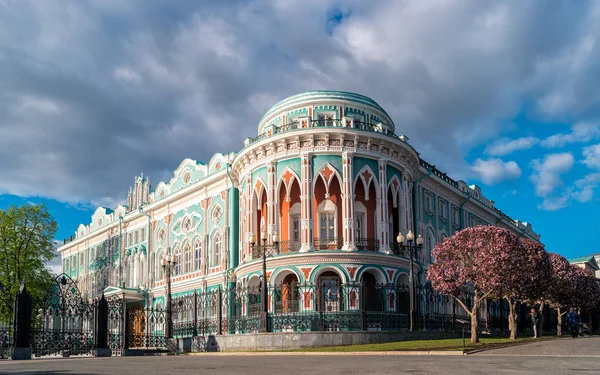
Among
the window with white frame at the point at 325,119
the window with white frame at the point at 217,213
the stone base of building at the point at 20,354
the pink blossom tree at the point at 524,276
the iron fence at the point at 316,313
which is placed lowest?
the stone base of building at the point at 20,354

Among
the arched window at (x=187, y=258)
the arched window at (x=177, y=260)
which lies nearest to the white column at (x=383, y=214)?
the arched window at (x=187, y=258)

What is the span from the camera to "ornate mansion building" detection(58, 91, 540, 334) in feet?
110

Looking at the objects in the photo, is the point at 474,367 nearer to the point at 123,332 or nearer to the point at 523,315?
the point at 123,332

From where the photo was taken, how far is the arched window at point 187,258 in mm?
44469

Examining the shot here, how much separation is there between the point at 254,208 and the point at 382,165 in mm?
7359

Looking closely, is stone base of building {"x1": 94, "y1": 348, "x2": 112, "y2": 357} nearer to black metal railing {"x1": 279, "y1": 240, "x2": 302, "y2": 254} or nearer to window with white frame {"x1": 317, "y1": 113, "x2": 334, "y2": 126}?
black metal railing {"x1": 279, "y1": 240, "x2": 302, "y2": 254}

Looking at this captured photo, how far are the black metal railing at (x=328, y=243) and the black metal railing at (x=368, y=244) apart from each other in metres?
1.04

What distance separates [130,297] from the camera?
4728cm

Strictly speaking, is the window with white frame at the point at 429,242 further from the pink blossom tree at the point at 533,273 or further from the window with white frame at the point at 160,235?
the window with white frame at the point at 160,235

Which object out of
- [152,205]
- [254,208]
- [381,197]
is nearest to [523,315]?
[381,197]

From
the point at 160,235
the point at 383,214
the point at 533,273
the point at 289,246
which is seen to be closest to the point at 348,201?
the point at 383,214

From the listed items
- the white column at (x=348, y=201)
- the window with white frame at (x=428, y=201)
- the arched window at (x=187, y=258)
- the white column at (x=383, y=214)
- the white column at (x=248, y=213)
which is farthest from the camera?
the arched window at (x=187, y=258)

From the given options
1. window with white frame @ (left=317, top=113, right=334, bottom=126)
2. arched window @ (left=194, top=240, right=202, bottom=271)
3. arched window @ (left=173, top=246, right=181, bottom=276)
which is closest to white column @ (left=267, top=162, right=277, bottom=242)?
window with white frame @ (left=317, top=113, right=334, bottom=126)

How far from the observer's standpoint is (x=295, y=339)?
25.9 metres
